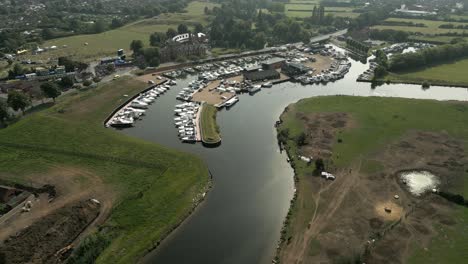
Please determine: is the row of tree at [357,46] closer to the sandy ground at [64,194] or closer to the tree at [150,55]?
the tree at [150,55]

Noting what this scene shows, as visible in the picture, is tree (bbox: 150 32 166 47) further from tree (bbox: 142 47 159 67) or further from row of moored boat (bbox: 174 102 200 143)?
row of moored boat (bbox: 174 102 200 143)

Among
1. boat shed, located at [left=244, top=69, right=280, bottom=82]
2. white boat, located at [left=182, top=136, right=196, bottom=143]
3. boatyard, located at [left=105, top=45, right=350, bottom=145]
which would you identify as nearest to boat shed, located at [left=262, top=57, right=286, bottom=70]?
boatyard, located at [left=105, top=45, right=350, bottom=145]

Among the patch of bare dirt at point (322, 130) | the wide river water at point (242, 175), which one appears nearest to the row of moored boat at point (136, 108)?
the wide river water at point (242, 175)

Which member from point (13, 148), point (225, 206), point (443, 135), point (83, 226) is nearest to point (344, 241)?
point (225, 206)

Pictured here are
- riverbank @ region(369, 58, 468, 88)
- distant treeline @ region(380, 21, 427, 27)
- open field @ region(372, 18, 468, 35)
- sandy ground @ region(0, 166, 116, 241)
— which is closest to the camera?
sandy ground @ region(0, 166, 116, 241)

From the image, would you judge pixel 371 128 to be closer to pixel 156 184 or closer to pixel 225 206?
pixel 225 206

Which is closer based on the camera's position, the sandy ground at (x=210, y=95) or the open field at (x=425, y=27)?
the sandy ground at (x=210, y=95)
